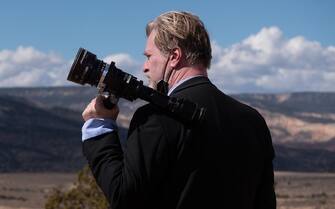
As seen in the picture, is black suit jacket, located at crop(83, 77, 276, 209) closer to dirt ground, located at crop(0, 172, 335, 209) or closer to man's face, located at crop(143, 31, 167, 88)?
man's face, located at crop(143, 31, 167, 88)

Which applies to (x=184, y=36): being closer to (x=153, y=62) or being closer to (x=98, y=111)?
(x=153, y=62)

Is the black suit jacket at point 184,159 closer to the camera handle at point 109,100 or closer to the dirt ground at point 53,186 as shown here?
the camera handle at point 109,100

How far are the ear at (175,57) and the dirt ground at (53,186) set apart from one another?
32.2 m

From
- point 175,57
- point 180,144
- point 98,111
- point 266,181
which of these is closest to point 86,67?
point 98,111

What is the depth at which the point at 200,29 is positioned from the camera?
308cm

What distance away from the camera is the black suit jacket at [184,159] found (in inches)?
114

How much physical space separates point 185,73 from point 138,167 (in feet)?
1.48

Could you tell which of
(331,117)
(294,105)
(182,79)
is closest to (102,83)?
(182,79)

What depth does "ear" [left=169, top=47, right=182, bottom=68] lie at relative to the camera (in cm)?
308

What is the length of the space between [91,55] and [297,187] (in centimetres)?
5006

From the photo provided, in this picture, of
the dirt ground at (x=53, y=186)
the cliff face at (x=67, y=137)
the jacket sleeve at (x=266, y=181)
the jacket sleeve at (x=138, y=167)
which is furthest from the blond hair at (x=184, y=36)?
the cliff face at (x=67, y=137)

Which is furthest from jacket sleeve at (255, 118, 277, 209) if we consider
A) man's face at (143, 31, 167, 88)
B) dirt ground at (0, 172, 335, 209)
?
dirt ground at (0, 172, 335, 209)

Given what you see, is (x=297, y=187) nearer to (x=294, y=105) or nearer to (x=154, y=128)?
(x=154, y=128)

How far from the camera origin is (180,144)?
2.93 metres
